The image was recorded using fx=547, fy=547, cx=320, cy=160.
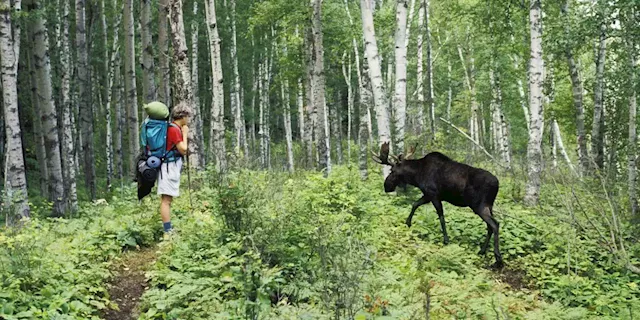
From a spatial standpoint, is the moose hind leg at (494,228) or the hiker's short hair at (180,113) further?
the moose hind leg at (494,228)

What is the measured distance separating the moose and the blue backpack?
4.45 meters

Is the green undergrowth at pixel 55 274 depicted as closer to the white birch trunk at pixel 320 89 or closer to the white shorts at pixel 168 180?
the white shorts at pixel 168 180

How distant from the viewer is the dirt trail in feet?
18.1

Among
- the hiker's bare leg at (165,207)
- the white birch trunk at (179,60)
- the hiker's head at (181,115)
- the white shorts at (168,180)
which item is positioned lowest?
the hiker's bare leg at (165,207)

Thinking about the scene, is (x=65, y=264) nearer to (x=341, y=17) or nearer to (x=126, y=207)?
(x=126, y=207)

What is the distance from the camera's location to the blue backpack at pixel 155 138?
7.33 meters

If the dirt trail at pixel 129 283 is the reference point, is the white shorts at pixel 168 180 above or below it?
above

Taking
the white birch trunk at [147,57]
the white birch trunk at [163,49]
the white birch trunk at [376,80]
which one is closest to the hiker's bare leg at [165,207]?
the white birch trunk at [376,80]

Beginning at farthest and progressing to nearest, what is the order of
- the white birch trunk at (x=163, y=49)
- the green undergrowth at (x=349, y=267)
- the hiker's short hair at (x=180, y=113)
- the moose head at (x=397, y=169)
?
the white birch trunk at (x=163, y=49)
the moose head at (x=397, y=169)
the hiker's short hair at (x=180, y=113)
the green undergrowth at (x=349, y=267)

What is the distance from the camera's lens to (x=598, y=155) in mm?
17312

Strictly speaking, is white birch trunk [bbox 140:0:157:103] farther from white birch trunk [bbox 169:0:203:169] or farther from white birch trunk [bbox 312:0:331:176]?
white birch trunk [bbox 312:0:331:176]

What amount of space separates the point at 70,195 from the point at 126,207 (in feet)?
21.1

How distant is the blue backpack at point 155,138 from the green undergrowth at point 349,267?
3.04 feet

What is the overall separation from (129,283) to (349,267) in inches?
126
